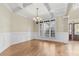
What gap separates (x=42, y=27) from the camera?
31.7ft

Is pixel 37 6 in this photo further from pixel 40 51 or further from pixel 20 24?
pixel 20 24

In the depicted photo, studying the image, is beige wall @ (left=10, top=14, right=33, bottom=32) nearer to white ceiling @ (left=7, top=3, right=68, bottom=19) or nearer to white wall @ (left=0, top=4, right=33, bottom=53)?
white wall @ (left=0, top=4, right=33, bottom=53)

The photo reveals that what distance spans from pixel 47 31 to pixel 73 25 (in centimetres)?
272

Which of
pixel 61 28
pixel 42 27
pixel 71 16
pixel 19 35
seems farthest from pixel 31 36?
pixel 71 16

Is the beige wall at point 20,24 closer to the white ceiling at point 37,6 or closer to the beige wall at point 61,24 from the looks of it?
the white ceiling at point 37,6

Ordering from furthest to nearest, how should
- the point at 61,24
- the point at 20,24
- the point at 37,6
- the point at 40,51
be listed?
1. the point at 61,24
2. the point at 20,24
3. the point at 37,6
4. the point at 40,51

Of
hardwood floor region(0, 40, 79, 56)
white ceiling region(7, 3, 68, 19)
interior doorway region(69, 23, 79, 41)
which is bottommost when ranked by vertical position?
hardwood floor region(0, 40, 79, 56)

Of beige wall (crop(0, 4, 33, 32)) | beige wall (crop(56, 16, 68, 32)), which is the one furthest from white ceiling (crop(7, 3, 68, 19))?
beige wall (crop(56, 16, 68, 32))

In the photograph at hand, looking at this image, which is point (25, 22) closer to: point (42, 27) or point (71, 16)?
point (42, 27)

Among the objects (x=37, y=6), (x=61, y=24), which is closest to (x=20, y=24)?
(x=37, y=6)

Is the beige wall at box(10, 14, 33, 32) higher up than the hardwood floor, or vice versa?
the beige wall at box(10, 14, 33, 32)

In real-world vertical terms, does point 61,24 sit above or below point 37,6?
below

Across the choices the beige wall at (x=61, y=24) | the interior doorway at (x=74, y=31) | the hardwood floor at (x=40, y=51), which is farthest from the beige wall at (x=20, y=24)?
the interior doorway at (x=74, y=31)

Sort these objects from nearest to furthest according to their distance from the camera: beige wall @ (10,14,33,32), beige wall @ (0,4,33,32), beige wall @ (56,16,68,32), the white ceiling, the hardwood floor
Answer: the hardwood floor, the white ceiling, beige wall @ (0,4,33,32), beige wall @ (10,14,33,32), beige wall @ (56,16,68,32)
